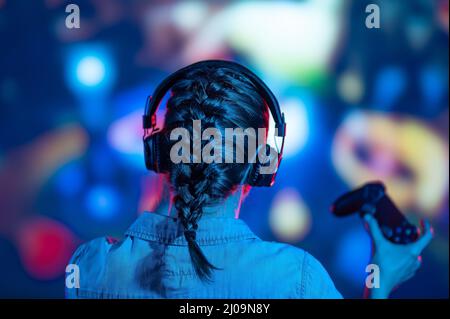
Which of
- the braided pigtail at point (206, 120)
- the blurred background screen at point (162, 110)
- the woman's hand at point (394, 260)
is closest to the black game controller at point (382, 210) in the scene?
the woman's hand at point (394, 260)

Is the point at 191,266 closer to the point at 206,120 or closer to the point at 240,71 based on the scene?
the point at 206,120

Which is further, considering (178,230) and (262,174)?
(262,174)

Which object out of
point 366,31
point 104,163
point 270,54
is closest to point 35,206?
point 104,163

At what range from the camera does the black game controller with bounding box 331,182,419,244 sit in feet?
4.05

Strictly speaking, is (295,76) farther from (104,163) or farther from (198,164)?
(198,164)

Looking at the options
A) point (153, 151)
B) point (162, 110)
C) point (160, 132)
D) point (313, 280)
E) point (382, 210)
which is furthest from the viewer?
point (162, 110)

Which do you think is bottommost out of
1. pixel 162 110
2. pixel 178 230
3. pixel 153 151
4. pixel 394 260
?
pixel 394 260

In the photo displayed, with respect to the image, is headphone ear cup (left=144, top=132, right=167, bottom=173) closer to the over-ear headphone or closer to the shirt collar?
the over-ear headphone

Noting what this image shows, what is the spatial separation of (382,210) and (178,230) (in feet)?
2.16

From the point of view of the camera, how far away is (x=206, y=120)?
0.88 m

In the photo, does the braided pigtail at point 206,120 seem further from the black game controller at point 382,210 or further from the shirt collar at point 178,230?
the black game controller at point 382,210

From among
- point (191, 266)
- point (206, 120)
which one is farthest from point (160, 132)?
point (191, 266)

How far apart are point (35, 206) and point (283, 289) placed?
1.05 m

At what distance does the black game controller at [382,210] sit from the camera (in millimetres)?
1235
